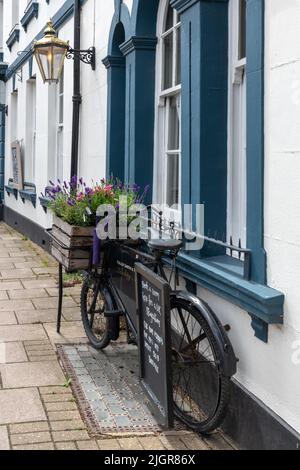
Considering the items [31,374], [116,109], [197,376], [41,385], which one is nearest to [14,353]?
[31,374]

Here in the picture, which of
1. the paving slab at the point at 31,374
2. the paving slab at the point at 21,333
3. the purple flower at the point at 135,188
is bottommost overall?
the paving slab at the point at 31,374

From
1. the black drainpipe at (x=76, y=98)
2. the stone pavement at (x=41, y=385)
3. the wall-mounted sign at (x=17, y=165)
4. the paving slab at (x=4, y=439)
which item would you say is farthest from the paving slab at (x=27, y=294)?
the wall-mounted sign at (x=17, y=165)

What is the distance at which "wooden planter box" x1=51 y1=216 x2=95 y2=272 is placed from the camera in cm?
505

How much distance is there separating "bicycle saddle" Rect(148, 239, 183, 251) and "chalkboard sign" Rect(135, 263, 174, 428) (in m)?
0.15

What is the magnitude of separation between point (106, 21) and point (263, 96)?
14.0ft

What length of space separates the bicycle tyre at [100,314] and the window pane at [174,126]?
1.37 m

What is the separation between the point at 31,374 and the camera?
4.81 metres

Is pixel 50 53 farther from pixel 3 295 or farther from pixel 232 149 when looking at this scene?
pixel 232 149

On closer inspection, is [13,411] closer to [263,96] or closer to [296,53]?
[263,96]

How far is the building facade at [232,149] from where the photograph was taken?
314cm

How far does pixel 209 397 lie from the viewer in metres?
4.02

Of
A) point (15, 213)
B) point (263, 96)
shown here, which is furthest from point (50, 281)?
point (15, 213)

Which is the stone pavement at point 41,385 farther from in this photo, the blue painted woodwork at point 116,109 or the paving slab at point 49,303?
the blue painted woodwork at point 116,109

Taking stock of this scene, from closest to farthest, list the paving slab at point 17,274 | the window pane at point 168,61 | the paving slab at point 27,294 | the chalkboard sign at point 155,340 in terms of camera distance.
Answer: the chalkboard sign at point 155,340 < the window pane at point 168,61 < the paving slab at point 27,294 < the paving slab at point 17,274
